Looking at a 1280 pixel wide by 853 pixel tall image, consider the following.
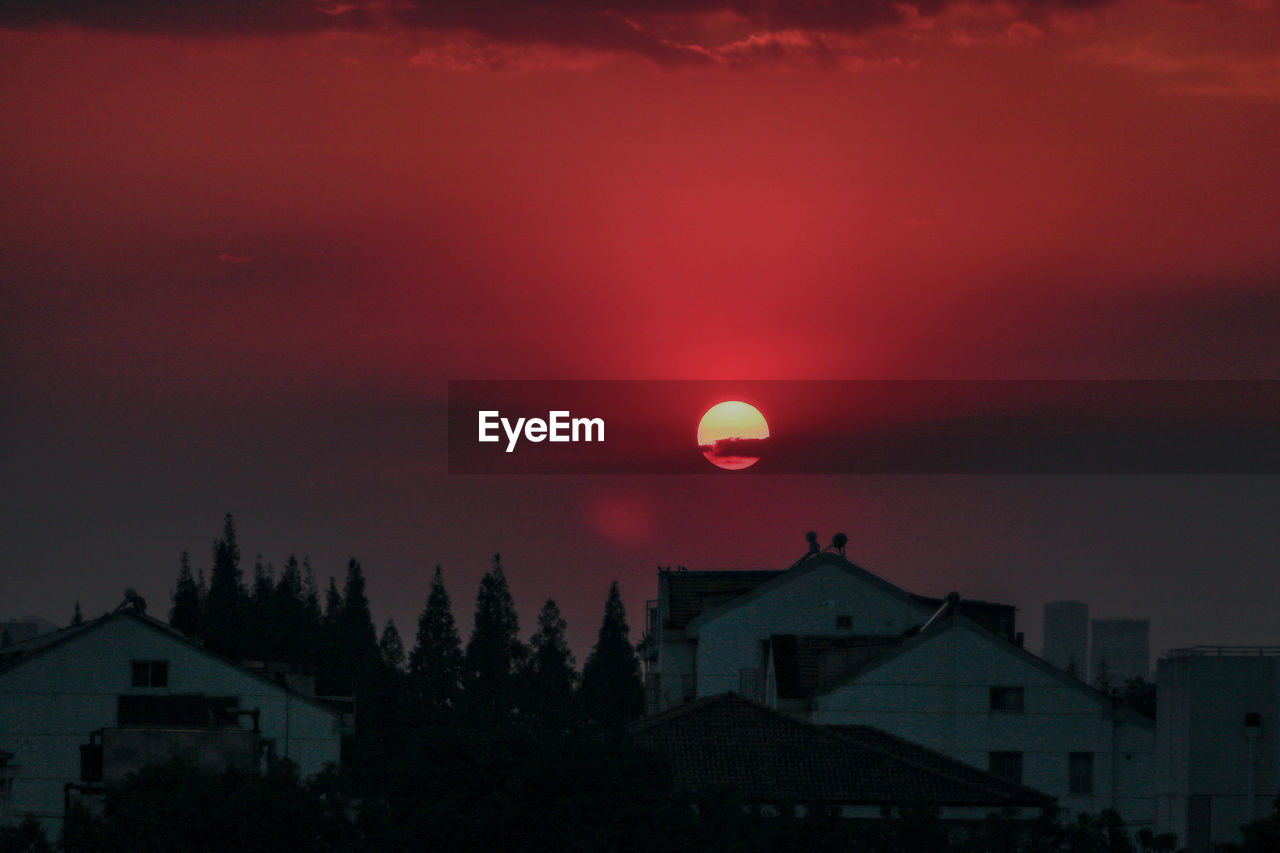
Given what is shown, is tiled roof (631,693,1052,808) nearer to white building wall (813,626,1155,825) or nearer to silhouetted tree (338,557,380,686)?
white building wall (813,626,1155,825)

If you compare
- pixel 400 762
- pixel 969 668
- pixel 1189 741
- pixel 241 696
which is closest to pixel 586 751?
pixel 400 762

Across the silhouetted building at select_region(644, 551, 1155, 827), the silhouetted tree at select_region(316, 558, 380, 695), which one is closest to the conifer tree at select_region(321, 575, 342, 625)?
the silhouetted tree at select_region(316, 558, 380, 695)

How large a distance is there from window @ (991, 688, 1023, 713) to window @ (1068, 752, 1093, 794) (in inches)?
94.9

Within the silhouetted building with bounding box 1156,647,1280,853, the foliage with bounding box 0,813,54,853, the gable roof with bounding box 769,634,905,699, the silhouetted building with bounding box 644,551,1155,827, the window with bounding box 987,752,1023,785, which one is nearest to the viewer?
the foliage with bounding box 0,813,54,853

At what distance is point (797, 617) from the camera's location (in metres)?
73.6

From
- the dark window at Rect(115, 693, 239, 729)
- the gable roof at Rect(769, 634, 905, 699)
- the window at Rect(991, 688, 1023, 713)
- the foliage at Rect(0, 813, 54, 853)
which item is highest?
the gable roof at Rect(769, 634, 905, 699)

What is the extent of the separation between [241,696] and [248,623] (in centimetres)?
7286

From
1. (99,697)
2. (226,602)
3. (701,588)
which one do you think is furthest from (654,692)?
(226,602)

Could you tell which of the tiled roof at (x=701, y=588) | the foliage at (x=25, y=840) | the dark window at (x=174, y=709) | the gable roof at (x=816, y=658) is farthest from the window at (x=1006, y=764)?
the foliage at (x=25, y=840)

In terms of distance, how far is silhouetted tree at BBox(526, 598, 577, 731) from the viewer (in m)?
135

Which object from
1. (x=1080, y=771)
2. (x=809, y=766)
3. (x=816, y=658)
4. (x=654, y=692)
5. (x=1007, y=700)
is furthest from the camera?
(x=654, y=692)

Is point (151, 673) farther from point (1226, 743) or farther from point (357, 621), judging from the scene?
point (357, 621)

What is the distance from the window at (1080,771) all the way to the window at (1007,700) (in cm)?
241

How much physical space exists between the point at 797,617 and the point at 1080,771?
14.6 m
